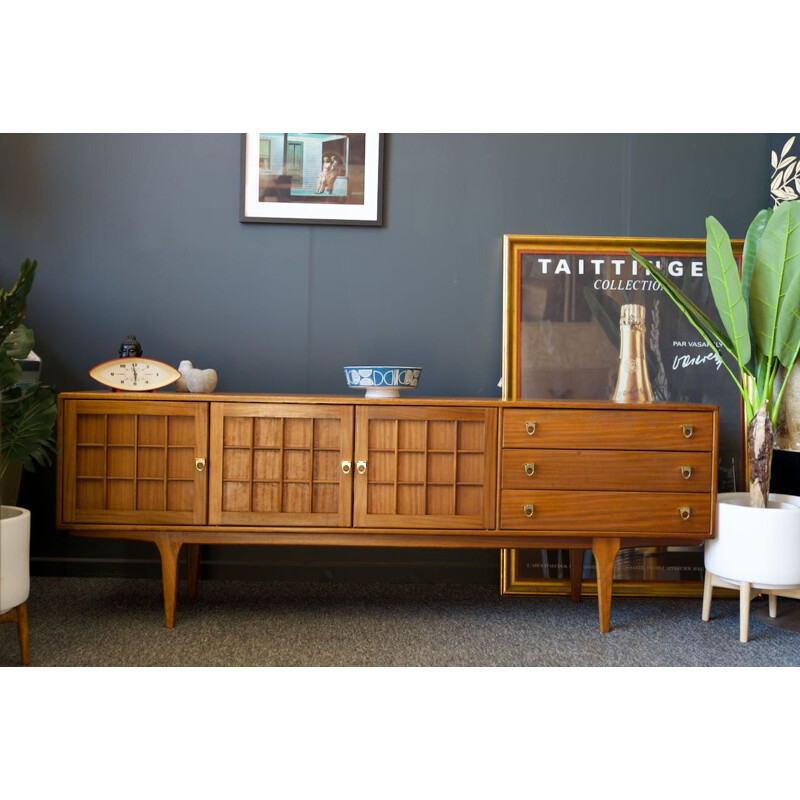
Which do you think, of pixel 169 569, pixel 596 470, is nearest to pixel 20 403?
pixel 169 569

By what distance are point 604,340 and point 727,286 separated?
55 centimetres

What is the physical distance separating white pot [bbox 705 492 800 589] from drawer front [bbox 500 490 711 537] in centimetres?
16

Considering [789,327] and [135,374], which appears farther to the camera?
[135,374]

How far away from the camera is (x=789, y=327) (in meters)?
2.31

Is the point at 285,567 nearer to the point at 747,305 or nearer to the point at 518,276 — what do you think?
the point at 518,276

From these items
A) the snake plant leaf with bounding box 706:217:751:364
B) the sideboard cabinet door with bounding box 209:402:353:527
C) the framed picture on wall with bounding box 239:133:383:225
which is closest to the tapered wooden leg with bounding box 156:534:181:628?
the sideboard cabinet door with bounding box 209:402:353:527

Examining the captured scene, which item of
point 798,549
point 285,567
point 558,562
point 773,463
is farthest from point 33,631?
point 773,463

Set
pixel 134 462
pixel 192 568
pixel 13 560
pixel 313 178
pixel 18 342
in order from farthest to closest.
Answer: pixel 313 178, pixel 192 568, pixel 134 462, pixel 18 342, pixel 13 560

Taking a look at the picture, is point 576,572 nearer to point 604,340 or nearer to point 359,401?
point 604,340

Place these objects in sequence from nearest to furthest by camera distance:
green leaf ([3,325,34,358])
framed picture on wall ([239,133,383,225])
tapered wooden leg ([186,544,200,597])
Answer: green leaf ([3,325,34,358]) < tapered wooden leg ([186,544,200,597]) < framed picture on wall ([239,133,383,225])

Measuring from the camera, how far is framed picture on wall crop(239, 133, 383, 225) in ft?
9.03

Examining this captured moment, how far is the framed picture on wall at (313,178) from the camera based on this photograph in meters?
2.75

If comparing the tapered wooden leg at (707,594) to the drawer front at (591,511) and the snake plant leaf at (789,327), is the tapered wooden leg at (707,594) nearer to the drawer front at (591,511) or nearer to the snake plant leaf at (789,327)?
the drawer front at (591,511)

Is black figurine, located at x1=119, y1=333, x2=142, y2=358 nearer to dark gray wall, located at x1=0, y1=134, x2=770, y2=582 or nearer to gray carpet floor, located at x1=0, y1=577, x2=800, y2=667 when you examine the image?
dark gray wall, located at x1=0, y1=134, x2=770, y2=582
